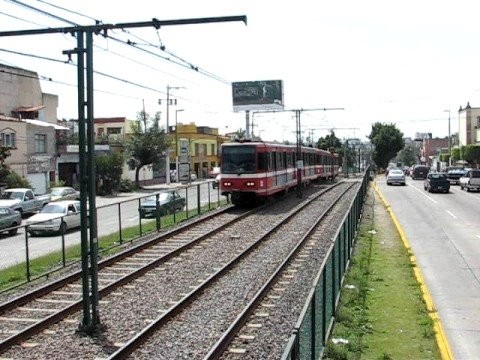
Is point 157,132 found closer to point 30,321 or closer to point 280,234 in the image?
point 280,234

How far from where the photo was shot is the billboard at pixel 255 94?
308 ft

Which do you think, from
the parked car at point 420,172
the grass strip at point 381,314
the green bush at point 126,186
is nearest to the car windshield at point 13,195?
the grass strip at point 381,314

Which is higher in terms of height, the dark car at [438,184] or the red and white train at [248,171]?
the red and white train at [248,171]

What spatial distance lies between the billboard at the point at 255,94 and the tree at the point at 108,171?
36182 mm

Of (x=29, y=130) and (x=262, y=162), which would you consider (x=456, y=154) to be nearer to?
(x=29, y=130)

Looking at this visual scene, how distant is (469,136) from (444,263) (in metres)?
83.5

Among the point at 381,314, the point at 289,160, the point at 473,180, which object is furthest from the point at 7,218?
the point at 473,180

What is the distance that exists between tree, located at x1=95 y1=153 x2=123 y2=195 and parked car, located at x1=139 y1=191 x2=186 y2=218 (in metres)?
32.1

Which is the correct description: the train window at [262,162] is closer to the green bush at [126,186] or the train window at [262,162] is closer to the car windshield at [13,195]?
the car windshield at [13,195]

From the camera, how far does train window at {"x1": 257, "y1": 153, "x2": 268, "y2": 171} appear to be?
30484 mm

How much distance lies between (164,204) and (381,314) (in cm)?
1542

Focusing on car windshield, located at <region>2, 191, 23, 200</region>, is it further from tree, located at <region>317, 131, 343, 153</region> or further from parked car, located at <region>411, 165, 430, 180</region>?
tree, located at <region>317, 131, 343, 153</region>

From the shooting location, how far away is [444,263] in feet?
54.9

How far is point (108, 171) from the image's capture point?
194ft
